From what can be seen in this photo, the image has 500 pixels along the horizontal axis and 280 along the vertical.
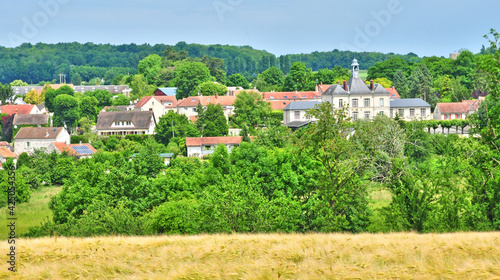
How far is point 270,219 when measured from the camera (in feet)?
66.5

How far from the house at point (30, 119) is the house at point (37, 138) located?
8.57 meters

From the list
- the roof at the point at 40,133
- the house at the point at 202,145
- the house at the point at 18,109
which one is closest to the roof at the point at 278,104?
the house at the point at 202,145

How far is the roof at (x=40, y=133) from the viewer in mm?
67000

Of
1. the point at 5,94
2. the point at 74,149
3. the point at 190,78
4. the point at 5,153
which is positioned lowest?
the point at 5,153

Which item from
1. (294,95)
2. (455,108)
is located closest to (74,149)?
(294,95)

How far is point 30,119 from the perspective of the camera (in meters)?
78.0

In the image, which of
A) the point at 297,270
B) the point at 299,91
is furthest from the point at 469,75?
the point at 297,270

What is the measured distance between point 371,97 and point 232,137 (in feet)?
52.5

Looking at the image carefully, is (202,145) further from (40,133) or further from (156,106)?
(156,106)

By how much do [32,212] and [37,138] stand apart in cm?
3291

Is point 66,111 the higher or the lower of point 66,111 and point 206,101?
the lower

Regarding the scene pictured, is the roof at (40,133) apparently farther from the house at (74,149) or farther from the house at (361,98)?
the house at (361,98)

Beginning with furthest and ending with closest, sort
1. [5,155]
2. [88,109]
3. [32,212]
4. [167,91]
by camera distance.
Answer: [167,91] < [88,109] < [5,155] < [32,212]

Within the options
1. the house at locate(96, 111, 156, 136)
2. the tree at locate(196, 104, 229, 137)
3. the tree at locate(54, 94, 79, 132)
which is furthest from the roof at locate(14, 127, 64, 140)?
the tree at locate(54, 94, 79, 132)
